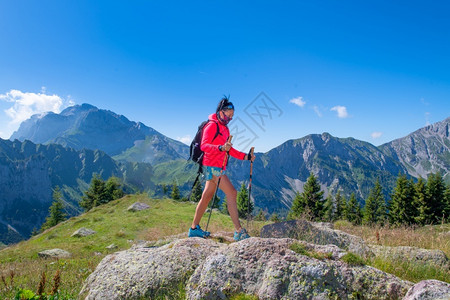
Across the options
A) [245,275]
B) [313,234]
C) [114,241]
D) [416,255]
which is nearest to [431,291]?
[245,275]

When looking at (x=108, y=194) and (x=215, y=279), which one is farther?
(x=108, y=194)

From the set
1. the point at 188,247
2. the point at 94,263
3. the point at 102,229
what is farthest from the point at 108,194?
the point at 188,247

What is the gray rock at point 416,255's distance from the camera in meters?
4.65

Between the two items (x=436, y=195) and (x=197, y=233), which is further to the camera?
(x=436, y=195)

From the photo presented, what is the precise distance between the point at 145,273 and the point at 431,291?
3959 millimetres

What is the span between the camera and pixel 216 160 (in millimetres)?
6148

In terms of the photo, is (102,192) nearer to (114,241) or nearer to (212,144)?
(114,241)

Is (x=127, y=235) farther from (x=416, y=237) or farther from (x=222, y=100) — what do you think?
(x=416, y=237)

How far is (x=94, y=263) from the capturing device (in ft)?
22.1

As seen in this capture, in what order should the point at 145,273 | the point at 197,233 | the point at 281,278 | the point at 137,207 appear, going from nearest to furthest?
the point at 281,278 → the point at 145,273 → the point at 197,233 → the point at 137,207

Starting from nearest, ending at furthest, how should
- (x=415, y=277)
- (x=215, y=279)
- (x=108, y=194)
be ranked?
(x=215, y=279)
(x=415, y=277)
(x=108, y=194)

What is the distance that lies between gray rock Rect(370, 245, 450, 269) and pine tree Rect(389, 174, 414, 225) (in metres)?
45.6

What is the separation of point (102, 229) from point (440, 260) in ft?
65.4

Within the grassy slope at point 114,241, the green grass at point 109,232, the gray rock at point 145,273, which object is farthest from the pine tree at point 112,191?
the gray rock at point 145,273
